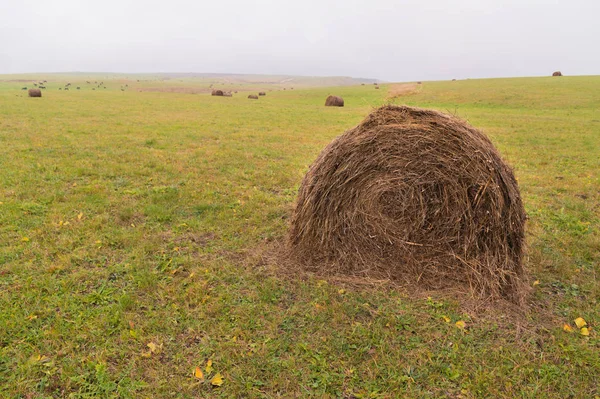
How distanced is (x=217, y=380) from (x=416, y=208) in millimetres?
3202

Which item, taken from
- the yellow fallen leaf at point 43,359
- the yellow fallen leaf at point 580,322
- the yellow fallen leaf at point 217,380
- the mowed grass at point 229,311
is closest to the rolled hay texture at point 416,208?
the mowed grass at point 229,311

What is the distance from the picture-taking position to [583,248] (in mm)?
5781

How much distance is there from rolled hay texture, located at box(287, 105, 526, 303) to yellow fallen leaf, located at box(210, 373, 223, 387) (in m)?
2.17

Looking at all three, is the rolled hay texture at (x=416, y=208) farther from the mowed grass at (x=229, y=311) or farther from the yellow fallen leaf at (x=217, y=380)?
the yellow fallen leaf at (x=217, y=380)

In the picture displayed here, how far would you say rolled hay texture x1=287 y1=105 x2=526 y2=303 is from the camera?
4438mm

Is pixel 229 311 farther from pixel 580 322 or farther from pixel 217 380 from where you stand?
pixel 580 322

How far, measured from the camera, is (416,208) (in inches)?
187

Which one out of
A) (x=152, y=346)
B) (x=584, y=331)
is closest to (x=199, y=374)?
(x=152, y=346)

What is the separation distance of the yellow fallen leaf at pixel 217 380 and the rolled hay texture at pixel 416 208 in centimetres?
217

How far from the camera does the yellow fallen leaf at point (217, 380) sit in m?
3.24

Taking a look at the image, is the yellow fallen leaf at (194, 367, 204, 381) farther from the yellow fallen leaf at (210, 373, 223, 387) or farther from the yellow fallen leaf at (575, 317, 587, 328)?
the yellow fallen leaf at (575, 317, 587, 328)

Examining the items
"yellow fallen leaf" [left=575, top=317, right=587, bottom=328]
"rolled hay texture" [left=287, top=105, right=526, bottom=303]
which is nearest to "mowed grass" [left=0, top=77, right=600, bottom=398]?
"yellow fallen leaf" [left=575, top=317, right=587, bottom=328]

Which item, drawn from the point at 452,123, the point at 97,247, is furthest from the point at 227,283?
the point at 452,123

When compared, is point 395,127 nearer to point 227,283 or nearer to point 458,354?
point 458,354
